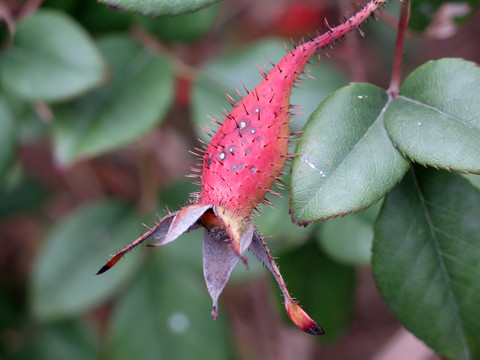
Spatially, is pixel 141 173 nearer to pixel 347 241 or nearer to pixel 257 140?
pixel 347 241

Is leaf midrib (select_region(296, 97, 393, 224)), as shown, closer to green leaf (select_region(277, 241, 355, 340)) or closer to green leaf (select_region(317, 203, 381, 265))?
green leaf (select_region(317, 203, 381, 265))

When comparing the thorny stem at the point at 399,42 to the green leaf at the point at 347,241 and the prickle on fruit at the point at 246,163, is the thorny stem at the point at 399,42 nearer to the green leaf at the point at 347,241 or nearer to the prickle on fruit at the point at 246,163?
the prickle on fruit at the point at 246,163

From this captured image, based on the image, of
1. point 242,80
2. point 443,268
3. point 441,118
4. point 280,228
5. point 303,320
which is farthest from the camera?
point 242,80

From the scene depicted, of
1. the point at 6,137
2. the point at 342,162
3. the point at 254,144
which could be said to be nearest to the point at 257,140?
the point at 254,144

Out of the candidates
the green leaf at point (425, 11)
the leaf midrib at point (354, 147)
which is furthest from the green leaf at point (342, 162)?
the green leaf at point (425, 11)

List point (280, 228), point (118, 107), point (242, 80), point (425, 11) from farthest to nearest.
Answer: point (242, 80), point (118, 107), point (280, 228), point (425, 11)

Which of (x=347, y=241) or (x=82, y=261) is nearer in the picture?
(x=347, y=241)
